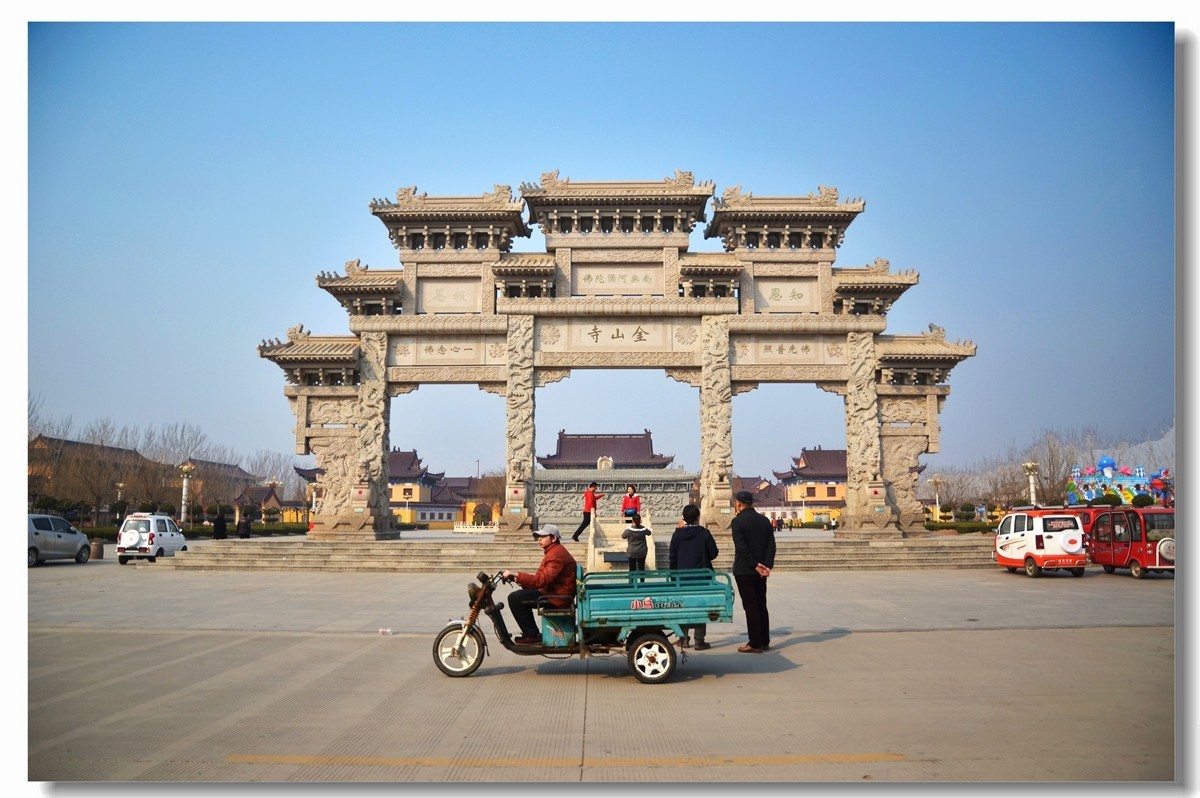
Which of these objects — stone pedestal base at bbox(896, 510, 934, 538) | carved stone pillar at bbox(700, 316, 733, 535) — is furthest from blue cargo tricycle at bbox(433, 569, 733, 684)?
stone pedestal base at bbox(896, 510, 934, 538)

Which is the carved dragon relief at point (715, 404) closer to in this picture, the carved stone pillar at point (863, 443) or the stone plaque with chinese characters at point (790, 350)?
the stone plaque with chinese characters at point (790, 350)

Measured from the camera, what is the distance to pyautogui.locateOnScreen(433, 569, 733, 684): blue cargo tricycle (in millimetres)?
7074

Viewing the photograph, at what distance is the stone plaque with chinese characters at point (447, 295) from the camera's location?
24.3m

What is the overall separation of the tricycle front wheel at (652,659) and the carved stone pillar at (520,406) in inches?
637

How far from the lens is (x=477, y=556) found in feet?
66.0

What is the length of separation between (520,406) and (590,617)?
16.6 meters

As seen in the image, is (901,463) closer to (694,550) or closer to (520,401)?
(520,401)

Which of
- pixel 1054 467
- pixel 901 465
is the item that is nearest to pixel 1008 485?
pixel 1054 467

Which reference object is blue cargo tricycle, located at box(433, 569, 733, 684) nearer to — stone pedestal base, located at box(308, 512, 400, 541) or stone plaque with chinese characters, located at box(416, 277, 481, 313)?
stone pedestal base, located at box(308, 512, 400, 541)

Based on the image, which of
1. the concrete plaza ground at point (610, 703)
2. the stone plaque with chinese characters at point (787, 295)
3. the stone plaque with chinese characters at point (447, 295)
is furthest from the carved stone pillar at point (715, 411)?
the concrete plaza ground at point (610, 703)

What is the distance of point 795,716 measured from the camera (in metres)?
5.79

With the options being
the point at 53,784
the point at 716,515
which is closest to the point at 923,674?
the point at 53,784

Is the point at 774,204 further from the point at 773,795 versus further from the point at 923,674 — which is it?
the point at 773,795

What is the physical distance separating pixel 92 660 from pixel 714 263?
1860 centimetres
